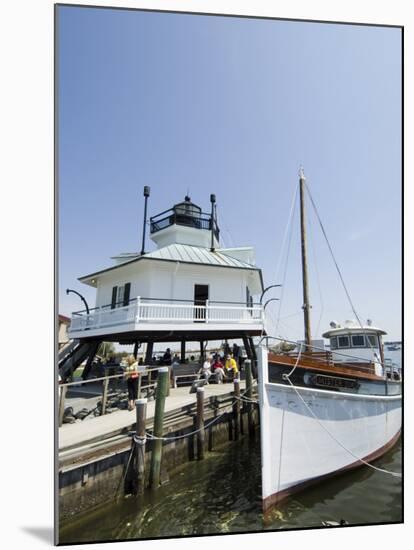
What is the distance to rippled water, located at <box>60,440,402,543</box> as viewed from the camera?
4152 millimetres

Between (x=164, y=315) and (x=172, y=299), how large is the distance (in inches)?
20.5

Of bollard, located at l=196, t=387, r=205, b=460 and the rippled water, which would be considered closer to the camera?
the rippled water

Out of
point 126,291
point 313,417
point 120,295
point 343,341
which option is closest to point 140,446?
point 313,417

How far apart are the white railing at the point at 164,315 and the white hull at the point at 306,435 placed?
314 cm

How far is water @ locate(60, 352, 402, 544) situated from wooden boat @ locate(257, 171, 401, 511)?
188 mm

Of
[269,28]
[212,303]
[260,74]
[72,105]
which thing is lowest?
[212,303]

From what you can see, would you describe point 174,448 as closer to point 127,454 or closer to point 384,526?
point 127,454

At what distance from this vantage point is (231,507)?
15.3 ft

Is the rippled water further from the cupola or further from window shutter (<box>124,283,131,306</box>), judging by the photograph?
the cupola

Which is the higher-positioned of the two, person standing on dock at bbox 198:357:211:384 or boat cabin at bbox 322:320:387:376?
boat cabin at bbox 322:320:387:376

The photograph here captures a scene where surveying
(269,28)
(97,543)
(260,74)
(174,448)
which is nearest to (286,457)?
(174,448)

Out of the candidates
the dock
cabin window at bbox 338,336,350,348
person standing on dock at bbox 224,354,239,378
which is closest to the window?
the dock

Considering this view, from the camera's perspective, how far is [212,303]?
873 cm

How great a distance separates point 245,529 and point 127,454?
1.78 metres
